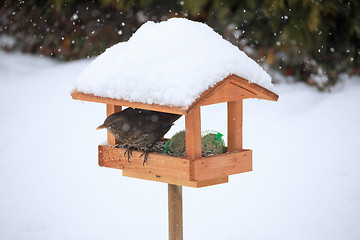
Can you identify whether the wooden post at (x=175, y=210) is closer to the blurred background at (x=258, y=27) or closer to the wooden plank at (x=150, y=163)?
the wooden plank at (x=150, y=163)

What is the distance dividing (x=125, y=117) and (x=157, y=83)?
444mm

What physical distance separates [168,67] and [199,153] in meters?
0.46

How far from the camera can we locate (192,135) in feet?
9.04

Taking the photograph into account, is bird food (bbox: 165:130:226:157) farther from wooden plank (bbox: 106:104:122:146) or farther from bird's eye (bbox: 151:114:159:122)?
wooden plank (bbox: 106:104:122:146)

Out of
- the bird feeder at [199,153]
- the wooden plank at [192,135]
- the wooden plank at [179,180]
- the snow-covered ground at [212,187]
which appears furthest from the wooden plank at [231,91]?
the snow-covered ground at [212,187]

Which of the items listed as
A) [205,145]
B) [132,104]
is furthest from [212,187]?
[132,104]

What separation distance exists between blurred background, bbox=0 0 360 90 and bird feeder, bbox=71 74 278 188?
364cm

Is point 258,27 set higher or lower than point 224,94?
higher

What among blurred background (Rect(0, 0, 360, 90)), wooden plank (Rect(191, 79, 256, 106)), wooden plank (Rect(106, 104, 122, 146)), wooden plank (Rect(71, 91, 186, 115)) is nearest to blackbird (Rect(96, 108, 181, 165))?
wooden plank (Rect(71, 91, 186, 115))

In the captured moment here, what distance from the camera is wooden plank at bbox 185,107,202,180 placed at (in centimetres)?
274

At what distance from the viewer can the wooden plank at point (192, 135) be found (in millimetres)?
2742

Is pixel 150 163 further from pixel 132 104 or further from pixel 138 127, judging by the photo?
pixel 132 104

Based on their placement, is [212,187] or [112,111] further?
[212,187]

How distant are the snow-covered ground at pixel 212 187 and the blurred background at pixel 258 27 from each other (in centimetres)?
31
